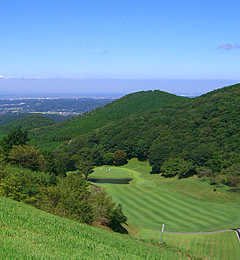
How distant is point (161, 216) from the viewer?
122 ft

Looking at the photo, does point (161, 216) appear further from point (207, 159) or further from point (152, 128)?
point (152, 128)

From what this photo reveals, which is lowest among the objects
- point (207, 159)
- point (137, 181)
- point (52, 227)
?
point (137, 181)

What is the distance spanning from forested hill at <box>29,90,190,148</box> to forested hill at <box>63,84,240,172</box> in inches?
966

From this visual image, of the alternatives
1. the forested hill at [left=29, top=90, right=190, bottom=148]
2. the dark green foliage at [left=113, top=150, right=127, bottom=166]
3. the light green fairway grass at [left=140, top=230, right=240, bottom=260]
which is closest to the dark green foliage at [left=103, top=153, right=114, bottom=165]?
the dark green foliage at [left=113, top=150, right=127, bottom=166]

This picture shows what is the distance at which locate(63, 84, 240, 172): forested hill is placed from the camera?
223 ft

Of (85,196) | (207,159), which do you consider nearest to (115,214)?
(85,196)

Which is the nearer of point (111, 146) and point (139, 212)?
point (139, 212)

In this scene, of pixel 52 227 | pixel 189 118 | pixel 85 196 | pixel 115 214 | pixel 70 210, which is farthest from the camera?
pixel 189 118

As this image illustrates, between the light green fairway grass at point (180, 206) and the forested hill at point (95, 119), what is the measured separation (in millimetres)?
73414

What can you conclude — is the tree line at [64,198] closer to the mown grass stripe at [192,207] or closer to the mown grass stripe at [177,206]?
the mown grass stripe at [177,206]

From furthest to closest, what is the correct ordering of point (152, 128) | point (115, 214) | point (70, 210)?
point (152, 128) < point (115, 214) < point (70, 210)

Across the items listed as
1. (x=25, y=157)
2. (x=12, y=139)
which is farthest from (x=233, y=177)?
(x=12, y=139)

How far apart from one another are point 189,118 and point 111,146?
2824 cm

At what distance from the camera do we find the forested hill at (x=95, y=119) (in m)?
127
